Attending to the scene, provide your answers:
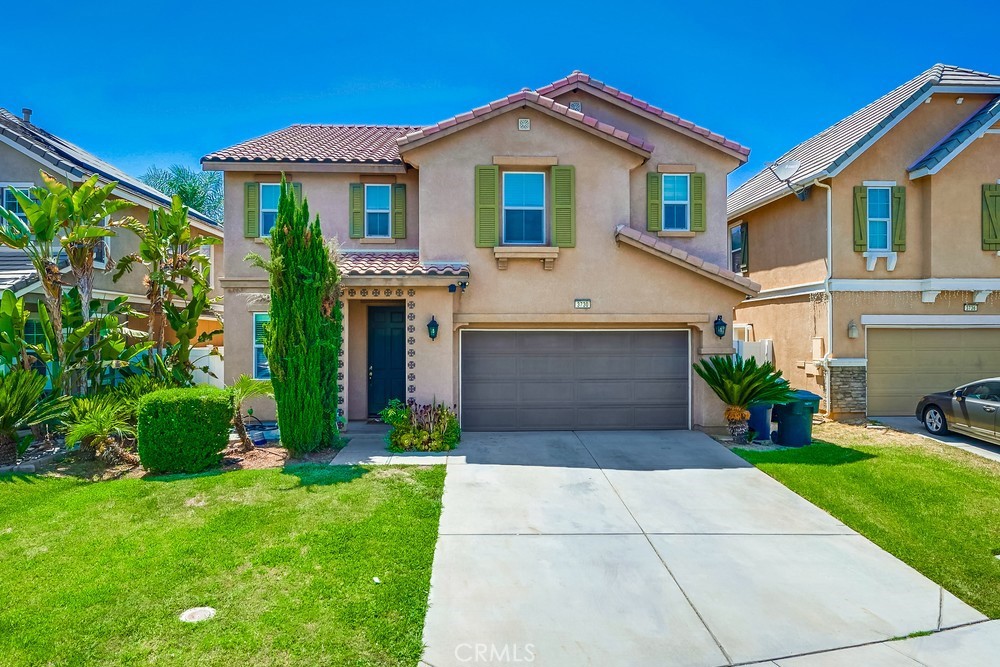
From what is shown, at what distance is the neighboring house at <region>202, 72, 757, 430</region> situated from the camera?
34.8ft

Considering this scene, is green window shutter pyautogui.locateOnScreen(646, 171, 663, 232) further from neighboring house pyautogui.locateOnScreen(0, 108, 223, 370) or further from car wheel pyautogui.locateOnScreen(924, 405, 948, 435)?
neighboring house pyautogui.locateOnScreen(0, 108, 223, 370)

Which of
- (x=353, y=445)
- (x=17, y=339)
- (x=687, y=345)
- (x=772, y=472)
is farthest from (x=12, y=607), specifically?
(x=687, y=345)

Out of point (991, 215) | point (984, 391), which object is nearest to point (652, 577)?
point (984, 391)

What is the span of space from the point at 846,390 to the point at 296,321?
12596mm

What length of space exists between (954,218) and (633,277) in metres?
8.71

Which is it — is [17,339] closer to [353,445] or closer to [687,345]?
[353,445]

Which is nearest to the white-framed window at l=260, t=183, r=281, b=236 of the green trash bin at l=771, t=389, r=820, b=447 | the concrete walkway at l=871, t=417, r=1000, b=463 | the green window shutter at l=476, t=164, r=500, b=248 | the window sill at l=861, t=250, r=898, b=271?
the green window shutter at l=476, t=164, r=500, b=248

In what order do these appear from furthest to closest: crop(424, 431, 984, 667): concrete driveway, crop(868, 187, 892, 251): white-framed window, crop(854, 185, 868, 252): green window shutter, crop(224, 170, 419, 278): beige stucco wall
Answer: crop(868, 187, 892, 251): white-framed window → crop(854, 185, 868, 252): green window shutter → crop(224, 170, 419, 278): beige stucco wall → crop(424, 431, 984, 667): concrete driveway

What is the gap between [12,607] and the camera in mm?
4332

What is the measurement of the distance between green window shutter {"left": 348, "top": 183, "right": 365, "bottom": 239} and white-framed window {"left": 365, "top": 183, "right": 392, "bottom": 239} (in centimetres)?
11

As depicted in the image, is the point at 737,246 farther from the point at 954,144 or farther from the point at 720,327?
the point at 720,327

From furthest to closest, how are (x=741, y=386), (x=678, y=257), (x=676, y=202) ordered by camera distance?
(x=676, y=202), (x=678, y=257), (x=741, y=386)

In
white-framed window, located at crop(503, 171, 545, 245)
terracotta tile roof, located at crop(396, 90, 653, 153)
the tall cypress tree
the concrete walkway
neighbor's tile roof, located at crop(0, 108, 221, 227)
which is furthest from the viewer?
neighbor's tile roof, located at crop(0, 108, 221, 227)

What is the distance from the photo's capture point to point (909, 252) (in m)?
12.8
